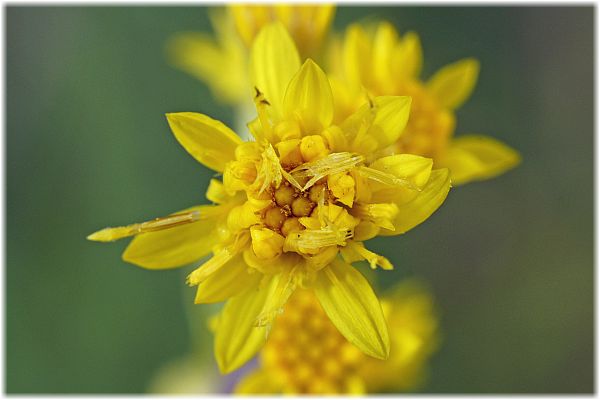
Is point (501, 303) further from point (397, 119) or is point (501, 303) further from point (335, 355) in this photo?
point (397, 119)

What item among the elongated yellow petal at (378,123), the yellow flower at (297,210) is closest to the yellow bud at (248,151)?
the yellow flower at (297,210)

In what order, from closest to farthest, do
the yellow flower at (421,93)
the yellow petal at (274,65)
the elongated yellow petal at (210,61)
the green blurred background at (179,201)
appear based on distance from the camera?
the yellow petal at (274,65) → the yellow flower at (421,93) → the elongated yellow petal at (210,61) → the green blurred background at (179,201)

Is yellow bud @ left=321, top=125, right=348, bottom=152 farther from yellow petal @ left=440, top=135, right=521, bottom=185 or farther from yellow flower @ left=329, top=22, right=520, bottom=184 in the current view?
yellow petal @ left=440, top=135, right=521, bottom=185

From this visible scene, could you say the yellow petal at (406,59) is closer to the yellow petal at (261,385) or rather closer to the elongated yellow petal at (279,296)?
the elongated yellow petal at (279,296)

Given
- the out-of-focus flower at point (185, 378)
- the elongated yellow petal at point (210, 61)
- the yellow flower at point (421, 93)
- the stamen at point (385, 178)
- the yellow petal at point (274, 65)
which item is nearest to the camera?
the stamen at point (385, 178)

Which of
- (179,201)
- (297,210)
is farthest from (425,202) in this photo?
(179,201)
